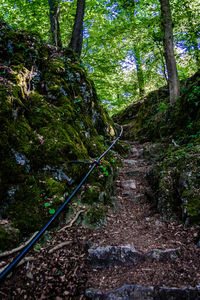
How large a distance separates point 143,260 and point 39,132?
3089 millimetres

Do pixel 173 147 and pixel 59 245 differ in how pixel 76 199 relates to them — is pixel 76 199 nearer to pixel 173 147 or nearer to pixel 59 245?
pixel 59 245

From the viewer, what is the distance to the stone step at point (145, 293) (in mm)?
1911

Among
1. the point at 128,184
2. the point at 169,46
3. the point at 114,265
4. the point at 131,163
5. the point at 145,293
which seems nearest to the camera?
the point at 145,293

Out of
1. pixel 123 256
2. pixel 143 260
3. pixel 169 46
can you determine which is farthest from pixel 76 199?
pixel 169 46

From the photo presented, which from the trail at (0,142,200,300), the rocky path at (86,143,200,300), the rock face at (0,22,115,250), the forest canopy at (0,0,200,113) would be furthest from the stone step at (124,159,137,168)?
the forest canopy at (0,0,200,113)

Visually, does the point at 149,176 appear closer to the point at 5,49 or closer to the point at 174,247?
the point at 174,247

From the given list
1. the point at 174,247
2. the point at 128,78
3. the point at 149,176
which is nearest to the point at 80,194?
the point at 174,247

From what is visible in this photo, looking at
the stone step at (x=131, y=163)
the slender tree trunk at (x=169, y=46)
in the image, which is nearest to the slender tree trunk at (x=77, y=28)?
the slender tree trunk at (x=169, y=46)

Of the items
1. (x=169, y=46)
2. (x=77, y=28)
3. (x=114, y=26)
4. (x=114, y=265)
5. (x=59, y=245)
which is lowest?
(x=114, y=265)

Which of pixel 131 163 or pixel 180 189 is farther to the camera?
pixel 131 163

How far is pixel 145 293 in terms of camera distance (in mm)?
1985

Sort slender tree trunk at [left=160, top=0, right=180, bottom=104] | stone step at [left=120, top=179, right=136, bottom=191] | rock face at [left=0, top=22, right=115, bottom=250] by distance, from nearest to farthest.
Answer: rock face at [left=0, top=22, right=115, bottom=250]
stone step at [left=120, top=179, right=136, bottom=191]
slender tree trunk at [left=160, top=0, right=180, bottom=104]

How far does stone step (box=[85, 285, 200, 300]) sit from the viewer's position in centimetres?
191

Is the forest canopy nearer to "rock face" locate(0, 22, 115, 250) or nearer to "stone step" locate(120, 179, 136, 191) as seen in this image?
"rock face" locate(0, 22, 115, 250)
